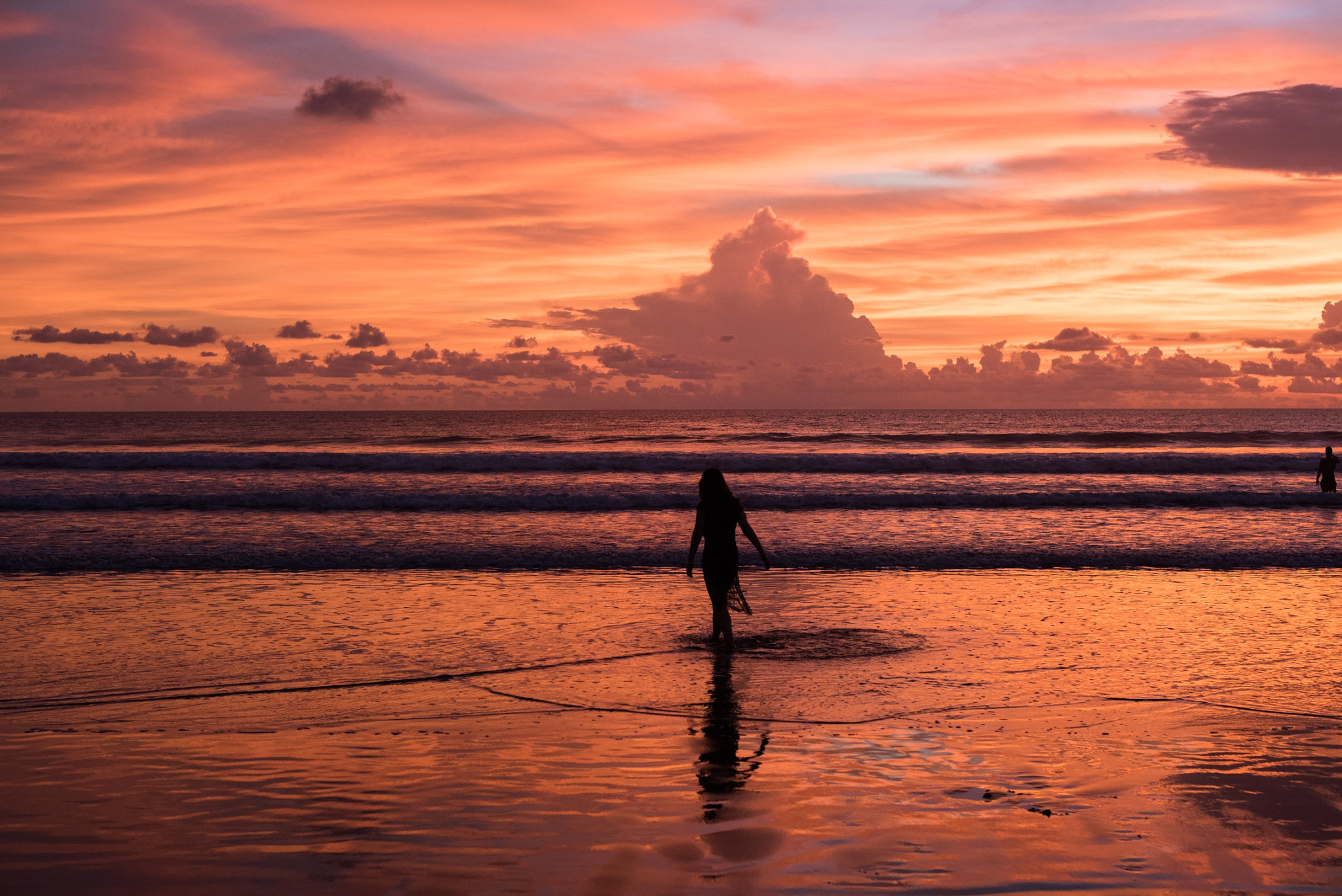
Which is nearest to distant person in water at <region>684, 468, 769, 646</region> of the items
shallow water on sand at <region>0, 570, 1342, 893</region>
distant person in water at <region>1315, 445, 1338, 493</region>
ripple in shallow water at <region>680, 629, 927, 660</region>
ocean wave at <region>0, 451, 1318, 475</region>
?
ripple in shallow water at <region>680, 629, 927, 660</region>

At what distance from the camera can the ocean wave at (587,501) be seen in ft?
86.5

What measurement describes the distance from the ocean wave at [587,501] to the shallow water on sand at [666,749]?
1350 centimetres

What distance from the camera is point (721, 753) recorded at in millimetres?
6945

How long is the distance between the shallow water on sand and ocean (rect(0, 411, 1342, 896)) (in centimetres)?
3

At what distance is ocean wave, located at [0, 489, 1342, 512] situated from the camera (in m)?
26.4

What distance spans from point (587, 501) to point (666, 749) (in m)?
20.5

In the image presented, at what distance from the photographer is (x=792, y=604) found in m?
13.5

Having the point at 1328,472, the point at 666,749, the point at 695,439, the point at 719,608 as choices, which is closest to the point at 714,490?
the point at 719,608

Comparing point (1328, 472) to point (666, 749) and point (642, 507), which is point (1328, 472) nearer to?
point (642, 507)

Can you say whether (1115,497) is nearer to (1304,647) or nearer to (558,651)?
(1304,647)

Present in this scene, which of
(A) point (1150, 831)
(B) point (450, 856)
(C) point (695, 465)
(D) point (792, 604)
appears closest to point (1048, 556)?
(D) point (792, 604)

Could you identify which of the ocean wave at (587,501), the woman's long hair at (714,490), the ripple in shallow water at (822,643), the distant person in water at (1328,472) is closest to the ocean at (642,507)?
the ocean wave at (587,501)

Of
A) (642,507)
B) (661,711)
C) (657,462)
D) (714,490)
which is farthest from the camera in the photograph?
(657,462)

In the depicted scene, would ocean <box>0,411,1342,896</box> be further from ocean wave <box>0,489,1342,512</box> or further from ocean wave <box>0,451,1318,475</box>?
ocean wave <box>0,451,1318,475</box>
